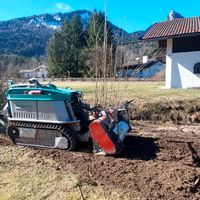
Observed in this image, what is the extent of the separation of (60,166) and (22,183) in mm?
729

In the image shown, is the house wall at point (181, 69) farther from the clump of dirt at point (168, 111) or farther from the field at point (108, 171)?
the field at point (108, 171)

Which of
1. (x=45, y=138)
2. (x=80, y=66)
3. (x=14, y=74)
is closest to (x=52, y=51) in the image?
(x=80, y=66)

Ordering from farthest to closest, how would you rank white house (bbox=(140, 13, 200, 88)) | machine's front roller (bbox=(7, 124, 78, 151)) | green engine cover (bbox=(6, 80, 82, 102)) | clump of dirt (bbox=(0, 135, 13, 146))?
white house (bbox=(140, 13, 200, 88)) → clump of dirt (bbox=(0, 135, 13, 146)) → machine's front roller (bbox=(7, 124, 78, 151)) → green engine cover (bbox=(6, 80, 82, 102))

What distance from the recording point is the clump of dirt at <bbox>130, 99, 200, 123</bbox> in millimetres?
9825

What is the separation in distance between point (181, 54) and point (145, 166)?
14563mm

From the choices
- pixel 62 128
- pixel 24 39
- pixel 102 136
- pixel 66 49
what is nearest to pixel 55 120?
pixel 62 128

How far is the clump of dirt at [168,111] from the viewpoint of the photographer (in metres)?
9.82

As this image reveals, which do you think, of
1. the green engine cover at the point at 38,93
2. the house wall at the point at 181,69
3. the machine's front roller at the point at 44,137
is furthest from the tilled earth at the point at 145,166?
the house wall at the point at 181,69

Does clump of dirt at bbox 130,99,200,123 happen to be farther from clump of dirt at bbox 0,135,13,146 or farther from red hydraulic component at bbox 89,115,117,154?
red hydraulic component at bbox 89,115,117,154

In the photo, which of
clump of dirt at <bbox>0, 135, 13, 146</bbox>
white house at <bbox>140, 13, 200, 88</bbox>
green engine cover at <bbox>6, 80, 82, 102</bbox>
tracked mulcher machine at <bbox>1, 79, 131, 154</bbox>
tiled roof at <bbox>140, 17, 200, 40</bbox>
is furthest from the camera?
white house at <bbox>140, 13, 200, 88</bbox>

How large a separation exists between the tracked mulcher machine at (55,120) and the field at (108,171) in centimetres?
21

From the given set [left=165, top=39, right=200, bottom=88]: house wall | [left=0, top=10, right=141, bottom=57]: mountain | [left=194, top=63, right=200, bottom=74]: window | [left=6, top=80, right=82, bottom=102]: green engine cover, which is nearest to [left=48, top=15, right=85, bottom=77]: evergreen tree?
[left=165, top=39, right=200, bottom=88]: house wall

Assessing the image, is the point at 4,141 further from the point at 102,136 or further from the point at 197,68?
the point at 197,68

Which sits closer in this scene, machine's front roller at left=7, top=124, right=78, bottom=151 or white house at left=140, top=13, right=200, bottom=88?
machine's front roller at left=7, top=124, right=78, bottom=151
